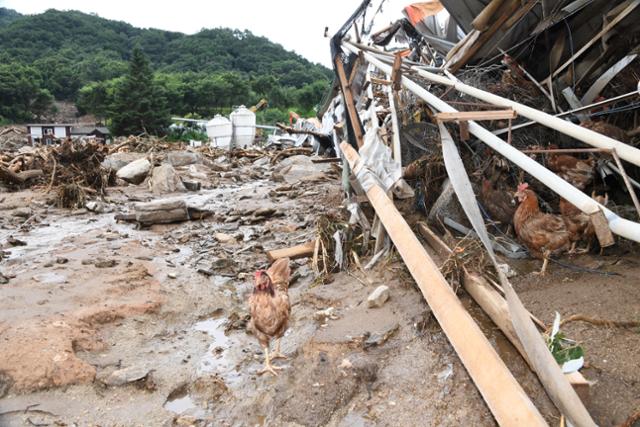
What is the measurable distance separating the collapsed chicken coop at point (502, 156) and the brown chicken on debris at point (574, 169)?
1 centimetres

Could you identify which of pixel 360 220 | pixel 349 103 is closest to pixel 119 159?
pixel 349 103

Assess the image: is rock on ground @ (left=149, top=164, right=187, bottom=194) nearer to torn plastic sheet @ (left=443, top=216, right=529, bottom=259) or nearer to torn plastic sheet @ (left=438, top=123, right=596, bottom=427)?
torn plastic sheet @ (left=443, top=216, right=529, bottom=259)

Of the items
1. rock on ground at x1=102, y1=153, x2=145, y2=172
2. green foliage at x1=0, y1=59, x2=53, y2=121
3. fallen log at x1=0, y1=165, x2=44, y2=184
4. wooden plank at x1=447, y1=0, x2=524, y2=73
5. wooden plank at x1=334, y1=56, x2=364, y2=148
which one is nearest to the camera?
wooden plank at x1=447, y1=0, x2=524, y2=73

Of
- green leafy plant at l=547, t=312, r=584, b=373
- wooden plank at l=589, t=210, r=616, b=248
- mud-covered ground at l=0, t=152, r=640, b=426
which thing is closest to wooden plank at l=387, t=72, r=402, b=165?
mud-covered ground at l=0, t=152, r=640, b=426

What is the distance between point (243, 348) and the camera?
376cm

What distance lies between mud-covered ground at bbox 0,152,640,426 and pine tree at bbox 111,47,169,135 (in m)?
33.5

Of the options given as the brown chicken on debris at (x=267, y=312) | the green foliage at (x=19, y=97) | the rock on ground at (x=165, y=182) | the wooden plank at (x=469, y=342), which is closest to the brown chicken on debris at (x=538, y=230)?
the wooden plank at (x=469, y=342)

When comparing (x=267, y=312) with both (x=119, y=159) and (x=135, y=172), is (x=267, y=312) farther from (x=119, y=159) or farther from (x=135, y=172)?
(x=119, y=159)

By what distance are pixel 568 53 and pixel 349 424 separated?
420cm

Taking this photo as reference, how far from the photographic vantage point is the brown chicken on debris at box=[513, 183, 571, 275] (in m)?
3.72

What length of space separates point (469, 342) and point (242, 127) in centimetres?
2208

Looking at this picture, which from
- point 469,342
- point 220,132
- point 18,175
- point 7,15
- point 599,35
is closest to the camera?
point 469,342

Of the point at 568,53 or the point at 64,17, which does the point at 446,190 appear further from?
the point at 64,17

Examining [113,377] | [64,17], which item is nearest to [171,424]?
[113,377]
